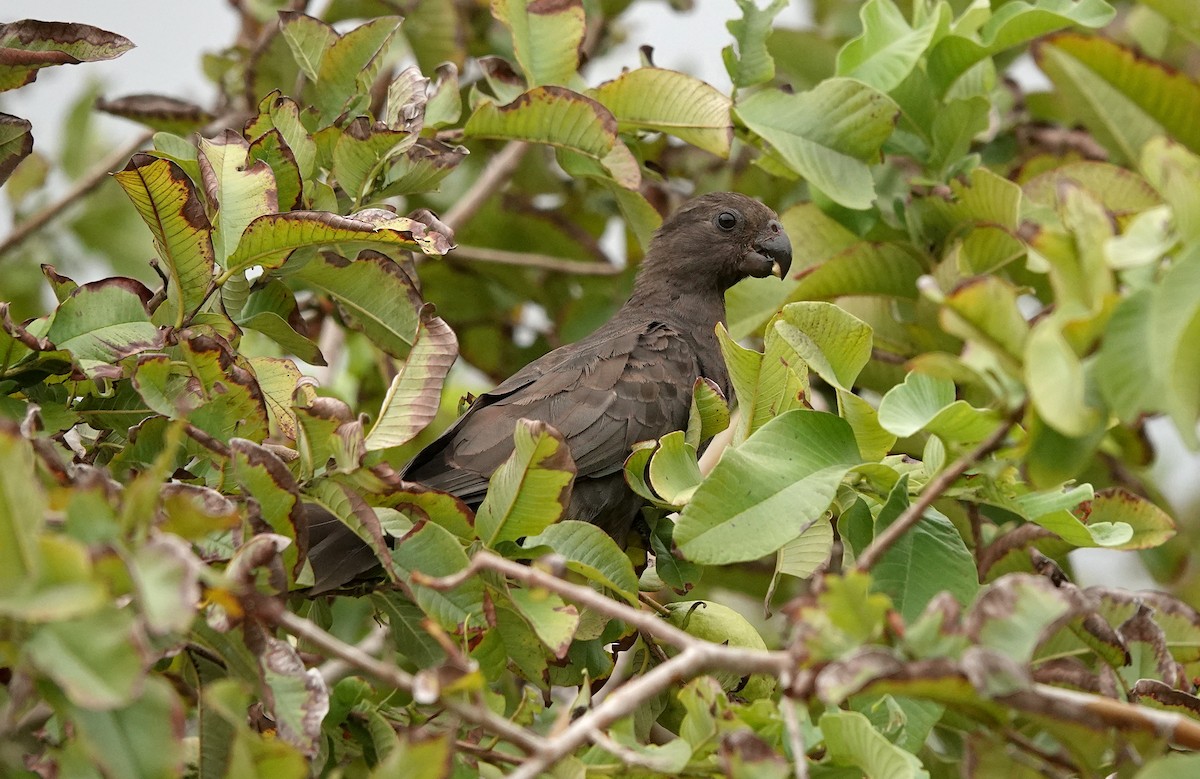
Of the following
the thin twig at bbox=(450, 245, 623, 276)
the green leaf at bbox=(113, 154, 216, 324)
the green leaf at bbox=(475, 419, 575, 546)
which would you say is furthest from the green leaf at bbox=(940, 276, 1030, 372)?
the thin twig at bbox=(450, 245, 623, 276)

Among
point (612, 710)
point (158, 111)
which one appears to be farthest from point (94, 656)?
point (158, 111)

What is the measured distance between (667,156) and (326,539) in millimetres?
2461

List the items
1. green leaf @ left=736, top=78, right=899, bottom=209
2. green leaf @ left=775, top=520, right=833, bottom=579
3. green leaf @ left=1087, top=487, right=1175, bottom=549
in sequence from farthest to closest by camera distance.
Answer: green leaf @ left=736, top=78, right=899, bottom=209 → green leaf @ left=1087, top=487, right=1175, bottom=549 → green leaf @ left=775, top=520, right=833, bottom=579

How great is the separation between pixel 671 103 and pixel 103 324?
151cm

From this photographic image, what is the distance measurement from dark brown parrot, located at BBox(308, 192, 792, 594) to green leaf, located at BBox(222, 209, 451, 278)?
693 millimetres

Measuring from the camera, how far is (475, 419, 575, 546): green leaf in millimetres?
2033

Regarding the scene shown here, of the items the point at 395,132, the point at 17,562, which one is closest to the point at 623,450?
the point at 395,132

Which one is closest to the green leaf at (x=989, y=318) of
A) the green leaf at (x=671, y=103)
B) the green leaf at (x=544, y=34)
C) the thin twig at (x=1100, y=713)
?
the thin twig at (x=1100, y=713)

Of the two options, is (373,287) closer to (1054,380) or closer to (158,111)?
(1054,380)

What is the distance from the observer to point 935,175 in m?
3.49

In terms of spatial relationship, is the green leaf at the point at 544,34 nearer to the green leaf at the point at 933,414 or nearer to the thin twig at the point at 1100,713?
the green leaf at the point at 933,414

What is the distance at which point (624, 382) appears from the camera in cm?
360

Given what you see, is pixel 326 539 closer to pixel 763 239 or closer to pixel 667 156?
pixel 763 239

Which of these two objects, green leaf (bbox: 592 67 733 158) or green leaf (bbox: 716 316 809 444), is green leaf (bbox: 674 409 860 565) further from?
green leaf (bbox: 592 67 733 158)
